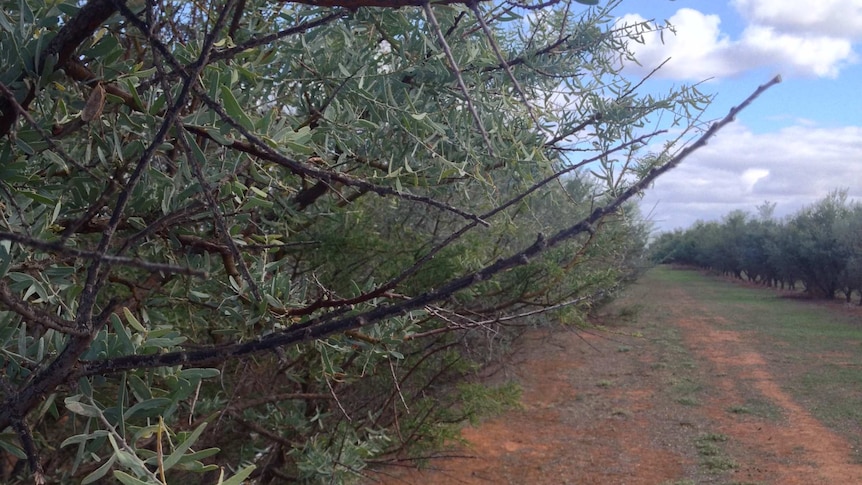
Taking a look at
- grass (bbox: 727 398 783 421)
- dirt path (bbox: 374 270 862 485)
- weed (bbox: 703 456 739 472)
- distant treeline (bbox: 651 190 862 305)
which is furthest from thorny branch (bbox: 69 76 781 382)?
distant treeline (bbox: 651 190 862 305)

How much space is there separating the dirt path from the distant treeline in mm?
4456

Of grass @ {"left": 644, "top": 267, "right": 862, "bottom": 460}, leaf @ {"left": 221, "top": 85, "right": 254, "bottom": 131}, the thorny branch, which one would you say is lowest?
grass @ {"left": 644, "top": 267, "right": 862, "bottom": 460}

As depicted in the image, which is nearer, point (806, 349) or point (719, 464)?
point (719, 464)

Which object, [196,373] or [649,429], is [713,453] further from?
[196,373]

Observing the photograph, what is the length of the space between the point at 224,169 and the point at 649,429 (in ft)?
38.2

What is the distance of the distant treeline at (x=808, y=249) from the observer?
2794cm

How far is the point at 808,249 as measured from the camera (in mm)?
30328

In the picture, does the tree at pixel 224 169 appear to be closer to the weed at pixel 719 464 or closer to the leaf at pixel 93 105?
the leaf at pixel 93 105

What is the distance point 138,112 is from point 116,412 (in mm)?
693

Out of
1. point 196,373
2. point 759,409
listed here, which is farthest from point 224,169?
point 759,409

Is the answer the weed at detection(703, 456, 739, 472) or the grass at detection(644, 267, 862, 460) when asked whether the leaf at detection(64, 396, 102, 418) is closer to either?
the weed at detection(703, 456, 739, 472)

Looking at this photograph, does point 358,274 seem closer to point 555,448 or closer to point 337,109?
point 337,109

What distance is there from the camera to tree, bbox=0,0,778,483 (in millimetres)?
1126

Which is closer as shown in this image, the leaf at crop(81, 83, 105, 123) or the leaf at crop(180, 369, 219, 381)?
the leaf at crop(180, 369, 219, 381)
